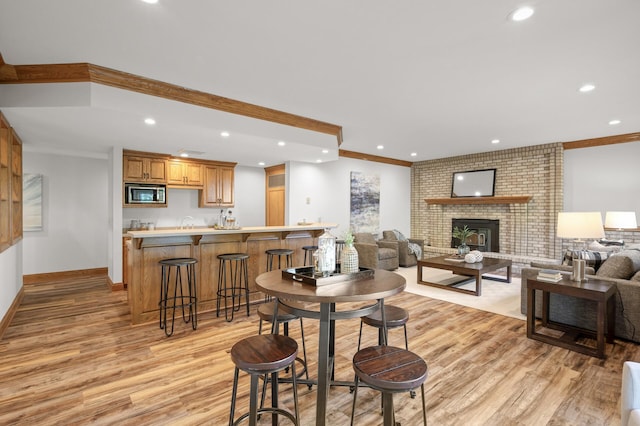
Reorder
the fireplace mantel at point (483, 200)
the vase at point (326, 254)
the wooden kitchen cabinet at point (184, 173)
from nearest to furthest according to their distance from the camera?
the vase at point (326, 254) < the wooden kitchen cabinet at point (184, 173) < the fireplace mantel at point (483, 200)

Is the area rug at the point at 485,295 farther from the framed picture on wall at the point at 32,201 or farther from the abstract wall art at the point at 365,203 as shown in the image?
the framed picture on wall at the point at 32,201

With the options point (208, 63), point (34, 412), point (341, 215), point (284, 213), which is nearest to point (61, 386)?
point (34, 412)

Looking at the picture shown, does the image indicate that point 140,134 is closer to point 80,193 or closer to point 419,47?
point 80,193

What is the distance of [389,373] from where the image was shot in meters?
1.55

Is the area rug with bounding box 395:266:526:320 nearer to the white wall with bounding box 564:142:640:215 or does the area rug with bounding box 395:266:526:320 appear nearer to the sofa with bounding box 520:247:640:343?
the sofa with bounding box 520:247:640:343

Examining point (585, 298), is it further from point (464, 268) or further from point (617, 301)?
point (464, 268)

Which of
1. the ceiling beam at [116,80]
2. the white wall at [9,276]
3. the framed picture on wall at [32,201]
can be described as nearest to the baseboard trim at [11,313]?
the white wall at [9,276]

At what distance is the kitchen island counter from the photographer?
3703mm

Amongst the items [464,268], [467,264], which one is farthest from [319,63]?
[467,264]

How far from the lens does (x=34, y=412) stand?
2.12 m

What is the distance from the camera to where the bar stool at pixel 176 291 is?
11.9ft

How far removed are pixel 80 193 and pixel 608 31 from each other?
7760 mm

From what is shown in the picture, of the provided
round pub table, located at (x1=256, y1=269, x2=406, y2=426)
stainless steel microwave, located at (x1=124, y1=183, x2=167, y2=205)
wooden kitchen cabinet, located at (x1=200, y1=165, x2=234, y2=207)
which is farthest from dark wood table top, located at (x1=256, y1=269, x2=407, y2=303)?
wooden kitchen cabinet, located at (x1=200, y1=165, x2=234, y2=207)

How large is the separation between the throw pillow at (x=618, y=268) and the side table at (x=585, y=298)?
250mm
